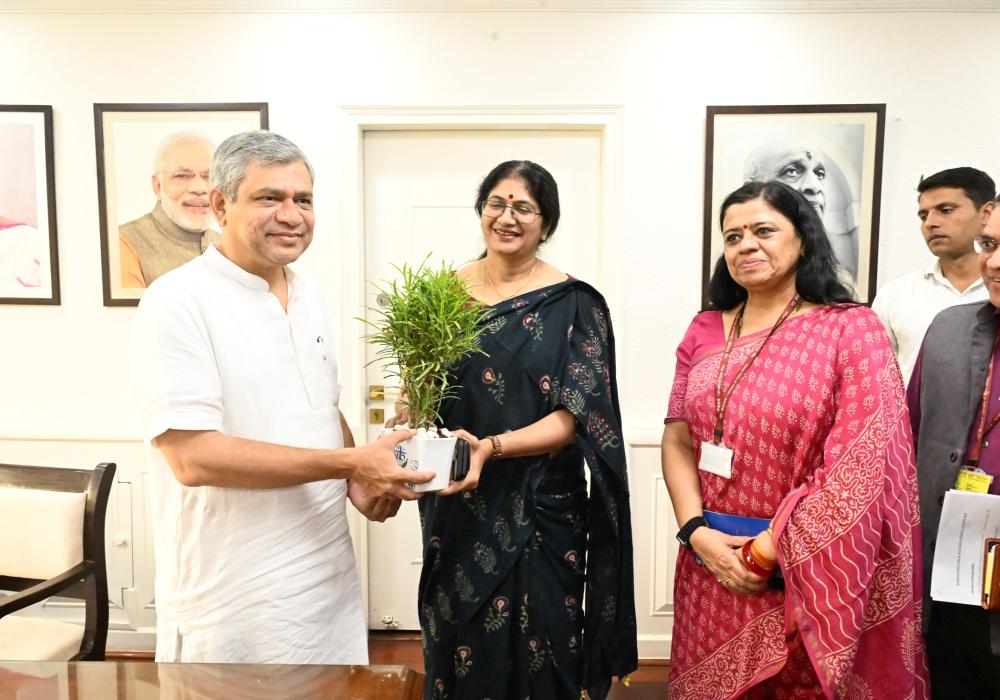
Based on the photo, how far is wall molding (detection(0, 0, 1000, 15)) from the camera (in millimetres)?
2443

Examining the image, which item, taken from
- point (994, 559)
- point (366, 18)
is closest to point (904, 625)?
point (994, 559)

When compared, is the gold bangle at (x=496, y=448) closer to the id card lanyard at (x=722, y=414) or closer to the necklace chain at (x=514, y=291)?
the necklace chain at (x=514, y=291)

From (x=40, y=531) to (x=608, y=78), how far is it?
243cm

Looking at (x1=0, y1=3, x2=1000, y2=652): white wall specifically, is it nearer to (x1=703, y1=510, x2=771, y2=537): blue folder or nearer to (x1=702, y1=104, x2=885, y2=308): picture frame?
(x1=702, y1=104, x2=885, y2=308): picture frame

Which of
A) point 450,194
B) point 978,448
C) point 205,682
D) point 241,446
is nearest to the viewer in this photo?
point 205,682

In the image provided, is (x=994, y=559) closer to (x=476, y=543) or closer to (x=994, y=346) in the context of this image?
(x=994, y=346)

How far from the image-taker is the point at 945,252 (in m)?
2.16

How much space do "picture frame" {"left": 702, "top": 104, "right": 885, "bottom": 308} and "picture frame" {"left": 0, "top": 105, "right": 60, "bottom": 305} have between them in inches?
103

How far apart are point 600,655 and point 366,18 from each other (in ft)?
7.76

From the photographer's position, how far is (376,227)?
2695mm

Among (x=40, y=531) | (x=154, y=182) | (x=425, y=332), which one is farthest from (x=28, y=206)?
(x=425, y=332)

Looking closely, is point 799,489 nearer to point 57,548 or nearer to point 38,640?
point 57,548

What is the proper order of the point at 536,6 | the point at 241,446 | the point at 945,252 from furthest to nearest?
1. the point at 536,6
2. the point at 945,252
3. the point at 241,446

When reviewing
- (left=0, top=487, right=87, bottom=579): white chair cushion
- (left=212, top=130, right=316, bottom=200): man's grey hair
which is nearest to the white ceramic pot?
(left=212, top=130, right=316, bottom=200): man's grey hair
